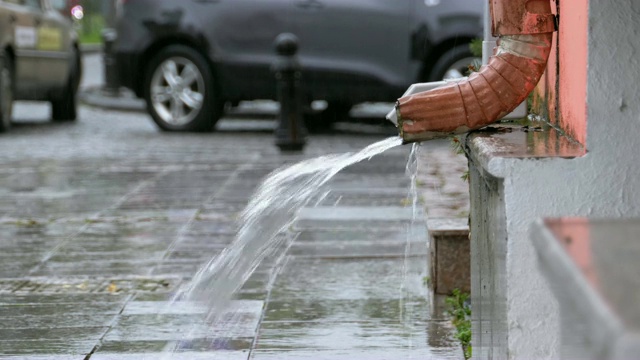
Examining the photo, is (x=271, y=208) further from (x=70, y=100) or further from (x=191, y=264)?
(x=70, y=100)

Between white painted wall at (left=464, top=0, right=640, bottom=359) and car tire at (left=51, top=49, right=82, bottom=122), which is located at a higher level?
white painted wall at (left=464, top=0, right=640, bottom=359)

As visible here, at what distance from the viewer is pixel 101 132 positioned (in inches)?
623

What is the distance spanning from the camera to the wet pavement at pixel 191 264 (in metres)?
5.14

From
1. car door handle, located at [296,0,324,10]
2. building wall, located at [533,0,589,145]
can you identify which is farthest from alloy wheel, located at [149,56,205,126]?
building wall, located at [533,0,589,145]

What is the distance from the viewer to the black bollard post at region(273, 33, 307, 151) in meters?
12.5

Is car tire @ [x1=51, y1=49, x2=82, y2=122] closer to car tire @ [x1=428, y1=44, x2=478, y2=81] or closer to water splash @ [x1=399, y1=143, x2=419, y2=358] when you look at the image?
car tire @ [x1=428, y1=44, x2=478, y2=81]

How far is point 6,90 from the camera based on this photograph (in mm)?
14430

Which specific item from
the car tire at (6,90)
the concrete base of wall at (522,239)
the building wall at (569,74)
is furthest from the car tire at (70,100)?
the concrete base of wall at (522,239)

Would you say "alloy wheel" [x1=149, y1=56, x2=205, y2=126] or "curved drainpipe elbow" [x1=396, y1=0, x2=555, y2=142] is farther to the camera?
"alloy wheel" [x1=149, y1=56, x2=205, y2=126]

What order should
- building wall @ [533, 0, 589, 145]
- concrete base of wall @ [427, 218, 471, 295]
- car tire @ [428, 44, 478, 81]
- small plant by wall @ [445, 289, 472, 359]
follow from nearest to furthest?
1. building wall @ [533, 0, 589, 145]
2. small plant by wall @ [445, 289, 472, 359]
3. concrete base of wall @ [427, 218, 471, 295]
4. car tire @ [428, 44, 478, 81]

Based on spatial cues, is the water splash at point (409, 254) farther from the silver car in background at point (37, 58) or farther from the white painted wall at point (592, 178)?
the silver car in background at point (37, 58)

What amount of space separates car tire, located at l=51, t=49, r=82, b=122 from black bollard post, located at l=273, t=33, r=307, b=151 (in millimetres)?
5175

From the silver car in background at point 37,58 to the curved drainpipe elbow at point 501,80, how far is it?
11215mm

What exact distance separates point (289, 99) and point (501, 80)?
29.9 feet
